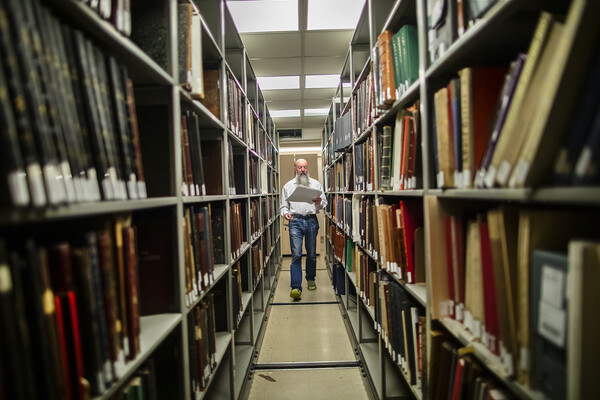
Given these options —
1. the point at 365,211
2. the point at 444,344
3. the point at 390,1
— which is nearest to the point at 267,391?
the point at 365,211

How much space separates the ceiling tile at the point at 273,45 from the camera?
3.07 meters

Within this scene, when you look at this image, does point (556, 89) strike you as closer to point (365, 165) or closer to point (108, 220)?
point (108, 220)

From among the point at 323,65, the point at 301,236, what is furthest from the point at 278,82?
the point at 301,236

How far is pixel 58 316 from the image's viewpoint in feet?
1.70

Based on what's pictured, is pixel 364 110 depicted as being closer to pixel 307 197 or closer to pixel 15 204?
pixel 307 197

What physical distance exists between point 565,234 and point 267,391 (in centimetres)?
189

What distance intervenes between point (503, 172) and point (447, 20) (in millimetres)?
527

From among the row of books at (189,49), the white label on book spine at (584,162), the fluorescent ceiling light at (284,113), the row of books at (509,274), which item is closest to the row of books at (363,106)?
the row of books at (189,49)

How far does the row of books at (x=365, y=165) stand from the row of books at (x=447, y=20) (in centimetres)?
74

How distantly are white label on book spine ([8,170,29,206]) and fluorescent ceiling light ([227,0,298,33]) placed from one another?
2.70 m

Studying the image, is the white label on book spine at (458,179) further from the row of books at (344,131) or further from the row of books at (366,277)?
the row of books at (344,131)

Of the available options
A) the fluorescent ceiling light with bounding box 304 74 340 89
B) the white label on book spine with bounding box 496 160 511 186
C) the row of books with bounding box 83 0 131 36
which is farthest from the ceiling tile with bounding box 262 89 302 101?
the white label on book spine with bounding box 496 160 511 186

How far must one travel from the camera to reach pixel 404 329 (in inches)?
50.4

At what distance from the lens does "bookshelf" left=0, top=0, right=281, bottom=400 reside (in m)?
0.47
